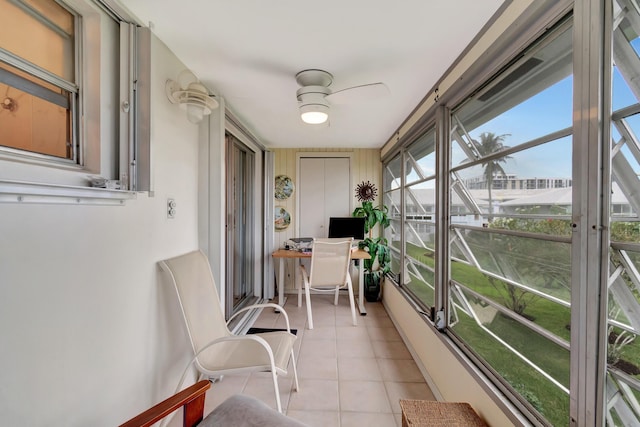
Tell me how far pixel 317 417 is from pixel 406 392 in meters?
0.71

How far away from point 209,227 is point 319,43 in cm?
152

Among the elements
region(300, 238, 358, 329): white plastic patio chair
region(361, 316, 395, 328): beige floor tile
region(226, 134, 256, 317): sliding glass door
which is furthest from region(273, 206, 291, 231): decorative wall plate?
region(361, 316, 395, 328): beige floor tile

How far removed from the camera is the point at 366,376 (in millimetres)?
2191

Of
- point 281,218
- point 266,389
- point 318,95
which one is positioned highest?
point 318,95

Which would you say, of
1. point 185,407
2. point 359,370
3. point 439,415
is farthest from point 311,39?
point 359,370

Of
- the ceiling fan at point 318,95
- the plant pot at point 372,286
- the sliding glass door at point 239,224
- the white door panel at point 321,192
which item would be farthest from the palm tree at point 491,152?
the white door panel at point 321,192

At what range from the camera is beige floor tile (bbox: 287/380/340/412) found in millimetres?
1849

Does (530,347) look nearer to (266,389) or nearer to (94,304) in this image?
(266,389)

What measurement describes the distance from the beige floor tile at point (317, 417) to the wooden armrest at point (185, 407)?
84 cm

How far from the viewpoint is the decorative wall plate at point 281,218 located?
441 cm

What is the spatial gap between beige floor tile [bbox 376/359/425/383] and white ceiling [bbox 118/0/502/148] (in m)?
2.34

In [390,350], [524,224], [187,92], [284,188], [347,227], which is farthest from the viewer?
[284,188]

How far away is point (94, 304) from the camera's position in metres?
1.16

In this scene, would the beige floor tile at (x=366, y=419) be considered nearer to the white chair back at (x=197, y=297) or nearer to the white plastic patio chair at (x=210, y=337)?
the white plastic patio chair at (x=210, y=337)
